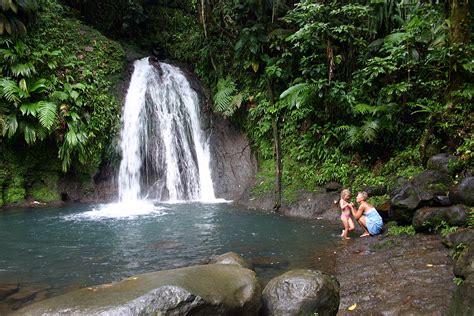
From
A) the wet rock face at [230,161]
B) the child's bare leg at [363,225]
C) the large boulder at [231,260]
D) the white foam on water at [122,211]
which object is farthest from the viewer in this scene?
the wet rock face at [230,161]

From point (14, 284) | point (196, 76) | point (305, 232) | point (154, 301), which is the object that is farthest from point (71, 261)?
point (196, 76)

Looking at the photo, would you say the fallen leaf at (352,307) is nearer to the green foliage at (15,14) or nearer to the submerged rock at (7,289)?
the submerged rock at (7,289)

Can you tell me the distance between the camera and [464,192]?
583cm

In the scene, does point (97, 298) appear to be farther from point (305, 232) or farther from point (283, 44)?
point (283, 44)

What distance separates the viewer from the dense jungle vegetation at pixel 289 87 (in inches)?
339

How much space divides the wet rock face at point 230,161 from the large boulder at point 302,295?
7697 mm

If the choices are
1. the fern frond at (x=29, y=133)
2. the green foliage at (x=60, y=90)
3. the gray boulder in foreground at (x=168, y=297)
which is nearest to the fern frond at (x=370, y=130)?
the gray boulder in foreground at (x=168, y=297)

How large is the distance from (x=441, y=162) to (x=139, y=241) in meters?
5.67

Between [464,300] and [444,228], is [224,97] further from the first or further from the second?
[464,300]

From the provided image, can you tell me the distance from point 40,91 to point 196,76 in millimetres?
5477

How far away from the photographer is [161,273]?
362 centimetres

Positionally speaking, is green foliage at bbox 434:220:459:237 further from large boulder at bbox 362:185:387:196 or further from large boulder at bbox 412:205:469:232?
large boulder at bbox 362:185:387:196

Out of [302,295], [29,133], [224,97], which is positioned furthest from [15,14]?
[302,295]

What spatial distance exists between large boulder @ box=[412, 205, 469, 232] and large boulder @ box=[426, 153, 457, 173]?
40.3 inches
